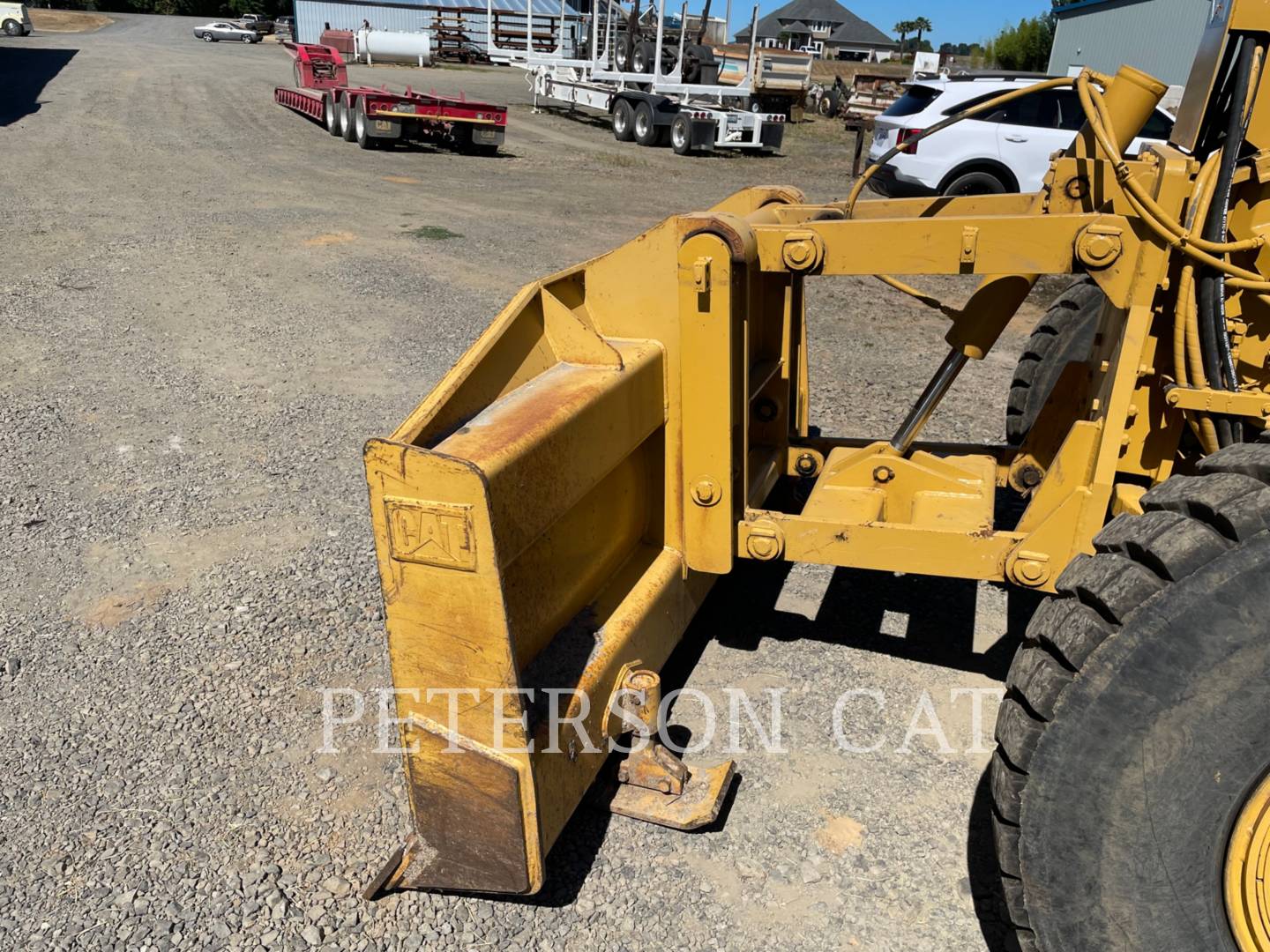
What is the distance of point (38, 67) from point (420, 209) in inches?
844

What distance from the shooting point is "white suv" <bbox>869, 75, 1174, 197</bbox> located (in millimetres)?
11125

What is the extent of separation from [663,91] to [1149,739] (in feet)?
64.4

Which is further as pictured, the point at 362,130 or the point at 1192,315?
the point at 362,130

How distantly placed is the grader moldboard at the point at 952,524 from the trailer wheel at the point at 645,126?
16.6 m

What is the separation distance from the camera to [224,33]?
44.2 m

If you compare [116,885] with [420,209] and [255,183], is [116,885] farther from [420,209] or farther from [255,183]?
[255,183]

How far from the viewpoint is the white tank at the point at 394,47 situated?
3266 cm

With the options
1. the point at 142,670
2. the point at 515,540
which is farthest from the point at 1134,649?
the point at 142,670

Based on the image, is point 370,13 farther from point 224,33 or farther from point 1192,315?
point 1192,315

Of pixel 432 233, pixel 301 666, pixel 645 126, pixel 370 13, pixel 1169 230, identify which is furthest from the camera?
pixel 370 13

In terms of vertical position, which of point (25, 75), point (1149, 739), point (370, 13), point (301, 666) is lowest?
point (301, 666)

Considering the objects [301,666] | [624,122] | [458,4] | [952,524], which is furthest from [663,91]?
[458,4]

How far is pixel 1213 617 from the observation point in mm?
1688

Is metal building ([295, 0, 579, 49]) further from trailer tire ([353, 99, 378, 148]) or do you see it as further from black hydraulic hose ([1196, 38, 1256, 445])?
black hydraulic hose ([1196, 38, 1256, 445])
